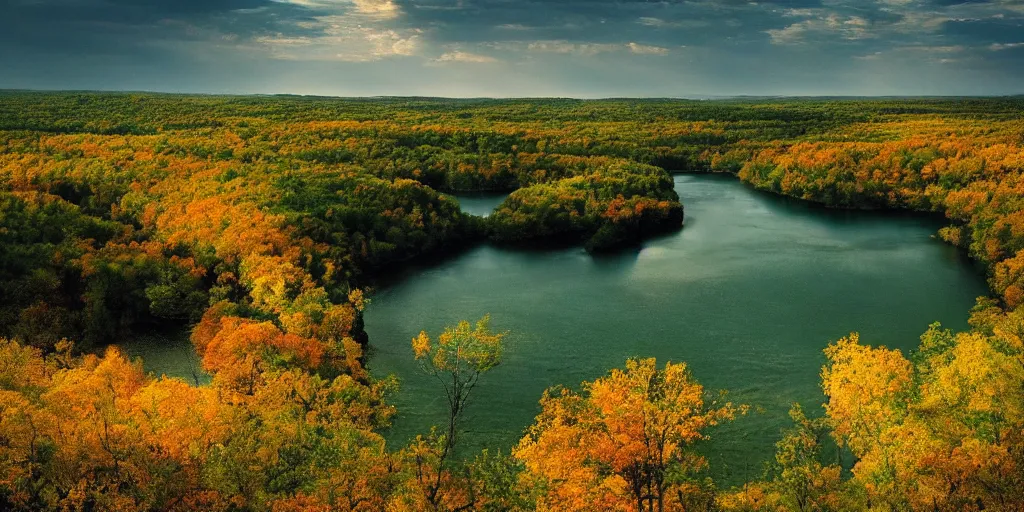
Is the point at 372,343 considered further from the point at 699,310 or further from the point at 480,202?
the point at 480,202

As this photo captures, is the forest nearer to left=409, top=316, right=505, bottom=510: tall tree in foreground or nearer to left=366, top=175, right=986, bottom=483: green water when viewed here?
left=409, top=316, right=505, bottom=510: tall tree in foreground

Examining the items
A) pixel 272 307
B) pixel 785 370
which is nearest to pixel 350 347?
pixel 272 307

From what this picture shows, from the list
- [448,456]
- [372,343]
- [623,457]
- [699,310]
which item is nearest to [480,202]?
[699,310]

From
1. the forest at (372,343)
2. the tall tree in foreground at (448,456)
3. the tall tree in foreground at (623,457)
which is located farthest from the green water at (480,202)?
the tall tree in foreground at (623,457)

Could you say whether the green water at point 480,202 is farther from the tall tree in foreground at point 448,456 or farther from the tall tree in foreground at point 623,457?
the tall tree in foreground at point 623,457

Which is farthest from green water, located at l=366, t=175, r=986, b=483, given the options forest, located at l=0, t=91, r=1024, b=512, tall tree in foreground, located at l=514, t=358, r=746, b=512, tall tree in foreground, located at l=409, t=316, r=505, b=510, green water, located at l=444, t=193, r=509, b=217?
green water, located at l=444, t=193, r=509, b=217

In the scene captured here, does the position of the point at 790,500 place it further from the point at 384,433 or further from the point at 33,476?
the point at 33,476
